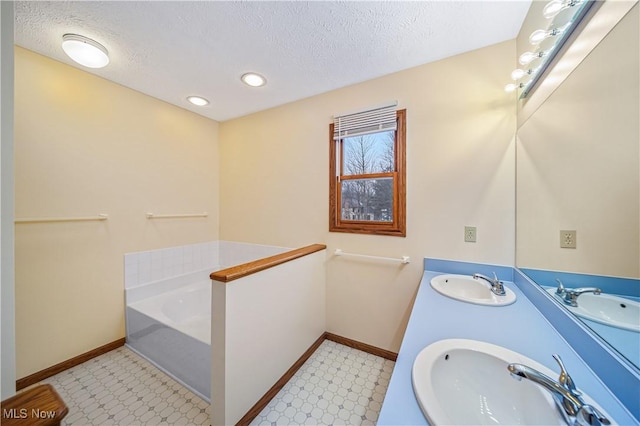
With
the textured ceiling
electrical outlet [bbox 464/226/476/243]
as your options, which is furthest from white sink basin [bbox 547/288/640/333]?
the textured ceiling

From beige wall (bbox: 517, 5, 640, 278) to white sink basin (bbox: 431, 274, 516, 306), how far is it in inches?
10.1

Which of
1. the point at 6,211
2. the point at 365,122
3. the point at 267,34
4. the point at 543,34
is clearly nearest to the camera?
the point at 6,211

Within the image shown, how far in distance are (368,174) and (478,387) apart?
1.49 m

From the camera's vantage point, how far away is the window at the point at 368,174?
1.79 m

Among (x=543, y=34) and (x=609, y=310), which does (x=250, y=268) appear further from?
(x=543, y=34)

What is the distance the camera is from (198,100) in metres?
2.25

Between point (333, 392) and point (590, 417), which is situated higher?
point (590, 417)

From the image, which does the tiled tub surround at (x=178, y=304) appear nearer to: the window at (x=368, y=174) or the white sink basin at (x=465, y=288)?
the window at (x=368, y=174)

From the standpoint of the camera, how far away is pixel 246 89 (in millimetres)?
2043

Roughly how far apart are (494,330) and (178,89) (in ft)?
Answer: 9.35

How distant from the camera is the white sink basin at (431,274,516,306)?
1234mm

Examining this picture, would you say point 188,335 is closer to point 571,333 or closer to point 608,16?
point 571,333


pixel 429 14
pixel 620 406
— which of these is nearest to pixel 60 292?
pixel 620 406
